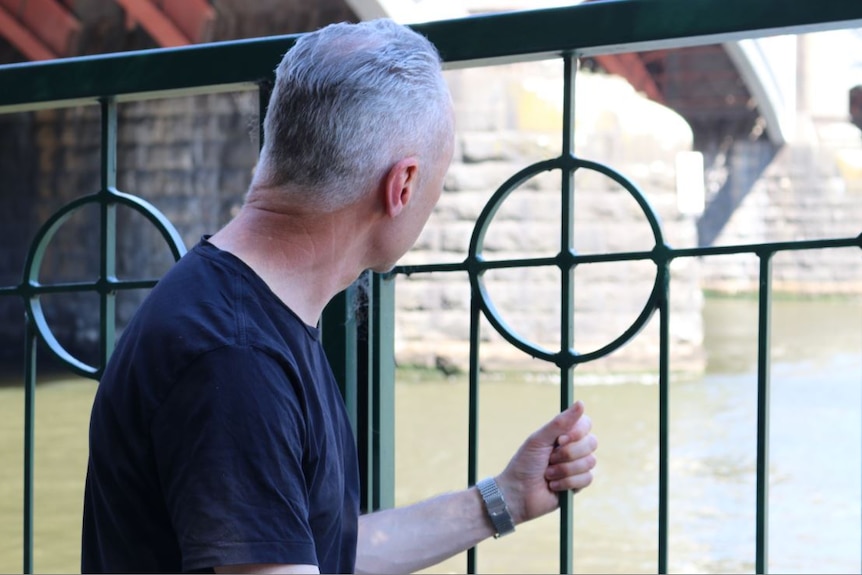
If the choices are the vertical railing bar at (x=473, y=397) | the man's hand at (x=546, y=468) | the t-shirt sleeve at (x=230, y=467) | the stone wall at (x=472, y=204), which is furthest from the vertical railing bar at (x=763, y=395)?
the stone wall at (x=472, y=204)

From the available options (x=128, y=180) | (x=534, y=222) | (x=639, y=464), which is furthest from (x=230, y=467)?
(x=128, y=180)

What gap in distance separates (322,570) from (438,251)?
777cm

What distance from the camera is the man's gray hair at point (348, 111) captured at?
946 mm

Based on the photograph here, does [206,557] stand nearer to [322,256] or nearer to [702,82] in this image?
[322,256]

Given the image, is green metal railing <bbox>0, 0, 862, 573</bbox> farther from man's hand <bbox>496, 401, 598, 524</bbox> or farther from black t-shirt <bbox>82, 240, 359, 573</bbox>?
black t-shirt <bbox>82, 240, 359, 573</bbox>

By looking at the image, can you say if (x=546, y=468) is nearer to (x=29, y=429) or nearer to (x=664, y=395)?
(x=664, y=395)

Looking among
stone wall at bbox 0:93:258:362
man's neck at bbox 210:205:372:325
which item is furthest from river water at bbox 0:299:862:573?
man's neck at bbox 210:205:372:325

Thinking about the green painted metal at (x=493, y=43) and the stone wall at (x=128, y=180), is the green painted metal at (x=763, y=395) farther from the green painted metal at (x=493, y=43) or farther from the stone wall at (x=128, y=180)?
the stone wall at (x=128, y=180)

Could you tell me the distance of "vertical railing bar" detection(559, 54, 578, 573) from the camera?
133 cm

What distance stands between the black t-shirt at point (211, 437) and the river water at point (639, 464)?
3.13 metres

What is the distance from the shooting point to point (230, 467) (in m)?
0.85

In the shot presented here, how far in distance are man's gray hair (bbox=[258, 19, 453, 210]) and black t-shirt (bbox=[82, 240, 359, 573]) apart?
93mm

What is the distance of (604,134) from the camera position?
9164mm

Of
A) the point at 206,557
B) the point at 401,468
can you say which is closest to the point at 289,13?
the point at 401,468
